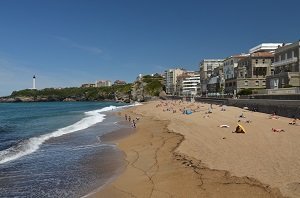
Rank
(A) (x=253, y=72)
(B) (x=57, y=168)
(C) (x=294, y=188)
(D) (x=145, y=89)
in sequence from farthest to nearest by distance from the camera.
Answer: (D) (x=145, y=89) < (A) (x=253, y=72) < (B) (x=57, y=168) < (C) (x=294, y=188)

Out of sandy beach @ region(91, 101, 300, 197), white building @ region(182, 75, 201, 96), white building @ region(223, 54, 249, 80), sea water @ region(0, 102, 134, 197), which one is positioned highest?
white building @ region(223, 54, 249, 80)

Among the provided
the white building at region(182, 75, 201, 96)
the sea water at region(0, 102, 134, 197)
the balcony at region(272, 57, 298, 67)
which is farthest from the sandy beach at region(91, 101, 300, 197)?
the white building at region(182, 75, 201, 96)

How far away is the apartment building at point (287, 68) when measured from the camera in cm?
4909

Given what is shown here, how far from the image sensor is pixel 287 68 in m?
56.8

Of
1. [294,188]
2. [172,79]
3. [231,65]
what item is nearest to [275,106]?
[294,188]

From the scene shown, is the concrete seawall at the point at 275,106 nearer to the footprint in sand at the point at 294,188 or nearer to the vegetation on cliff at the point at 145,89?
the footprint in sand at the point at 294,188

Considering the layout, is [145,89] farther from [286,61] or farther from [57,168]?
[57,168]

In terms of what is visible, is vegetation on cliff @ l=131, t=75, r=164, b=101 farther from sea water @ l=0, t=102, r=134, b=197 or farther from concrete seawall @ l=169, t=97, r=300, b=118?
sea water @ l=0, t=102, r=134, b=197

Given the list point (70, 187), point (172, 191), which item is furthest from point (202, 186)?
point (70, 187)

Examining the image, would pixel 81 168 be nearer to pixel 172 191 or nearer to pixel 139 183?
pixel 139 183

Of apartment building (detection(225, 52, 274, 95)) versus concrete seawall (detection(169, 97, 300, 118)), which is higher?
apartment building (detection(225, 52, 274, 95))

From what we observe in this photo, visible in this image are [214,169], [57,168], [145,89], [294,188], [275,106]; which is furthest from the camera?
[145,89]

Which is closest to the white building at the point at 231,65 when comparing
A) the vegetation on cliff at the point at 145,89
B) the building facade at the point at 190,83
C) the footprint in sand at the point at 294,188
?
the building facade at the point at 190,83

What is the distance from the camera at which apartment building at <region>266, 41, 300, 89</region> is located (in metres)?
49.1
